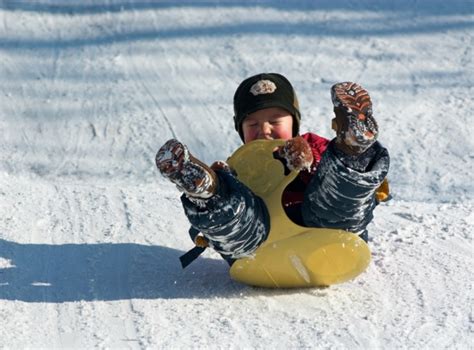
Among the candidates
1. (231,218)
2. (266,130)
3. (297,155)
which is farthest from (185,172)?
Answer: (266,130)

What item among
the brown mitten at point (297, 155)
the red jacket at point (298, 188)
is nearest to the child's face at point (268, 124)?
the red jacket at point (298, 188)

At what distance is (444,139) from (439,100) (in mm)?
476

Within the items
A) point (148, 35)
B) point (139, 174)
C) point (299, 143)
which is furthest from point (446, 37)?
point (299, 143)

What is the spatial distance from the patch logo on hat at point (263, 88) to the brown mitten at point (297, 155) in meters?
0.48

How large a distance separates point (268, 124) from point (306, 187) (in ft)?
1.39

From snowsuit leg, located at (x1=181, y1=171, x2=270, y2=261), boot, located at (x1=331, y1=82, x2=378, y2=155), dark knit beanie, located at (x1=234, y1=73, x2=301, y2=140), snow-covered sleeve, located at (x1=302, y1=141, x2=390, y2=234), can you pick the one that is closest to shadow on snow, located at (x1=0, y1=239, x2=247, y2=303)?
snowsuit leg, located at (x1=181, y1=171, x2=270, y2=261)

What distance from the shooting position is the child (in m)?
2.72

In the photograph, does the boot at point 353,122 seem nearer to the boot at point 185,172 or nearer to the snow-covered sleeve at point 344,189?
the snow-covered sleeve at point 344,189

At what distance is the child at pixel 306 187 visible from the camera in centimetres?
272

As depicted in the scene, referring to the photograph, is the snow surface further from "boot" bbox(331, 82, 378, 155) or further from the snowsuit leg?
"boot" bbox(331, 82, 378, 155)

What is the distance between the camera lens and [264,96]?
3.38 meters

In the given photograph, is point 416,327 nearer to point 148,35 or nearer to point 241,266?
point 241,266

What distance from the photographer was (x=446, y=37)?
6.49 m

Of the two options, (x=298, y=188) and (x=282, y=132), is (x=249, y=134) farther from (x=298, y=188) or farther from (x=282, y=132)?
(x=298, y=188)
